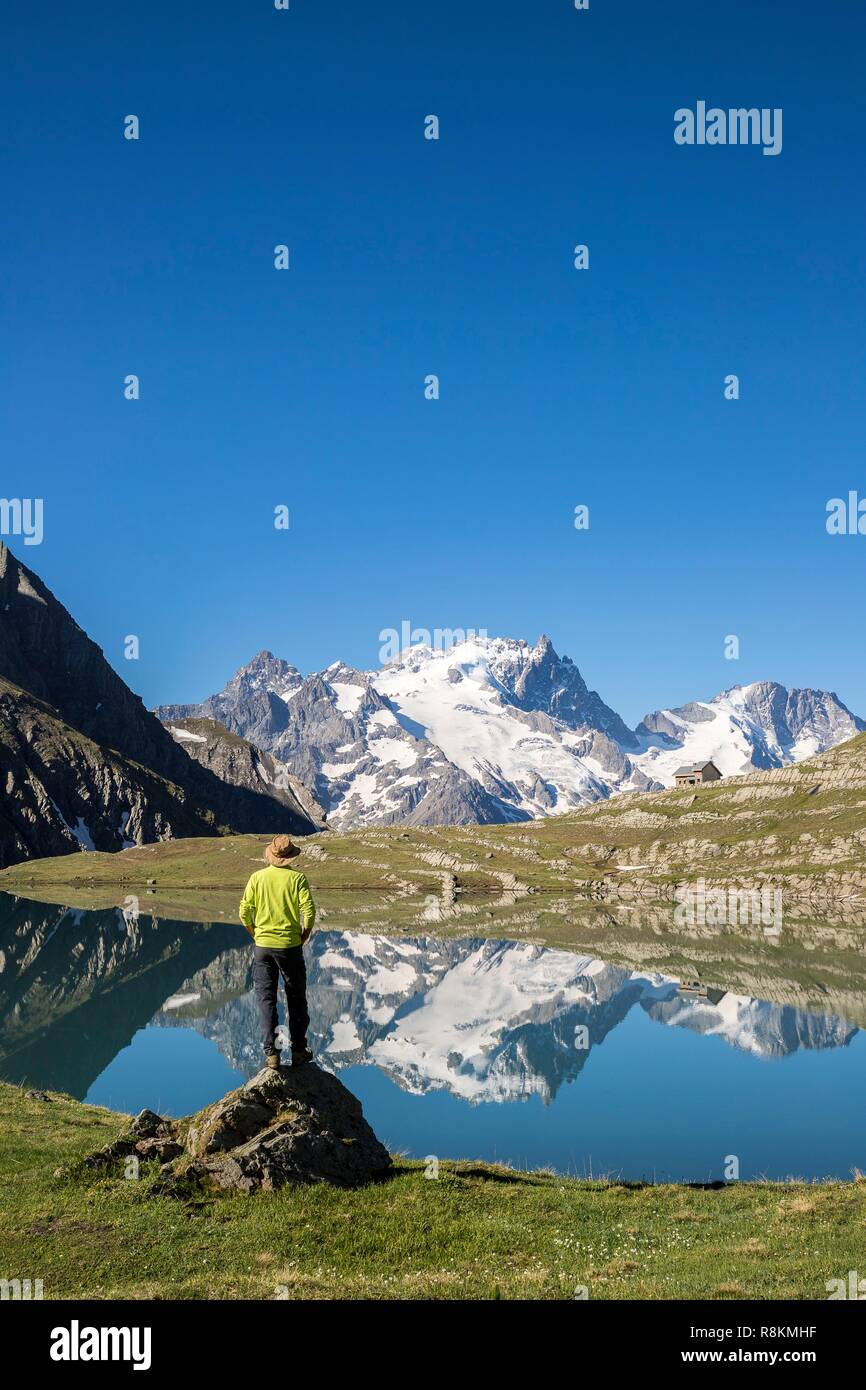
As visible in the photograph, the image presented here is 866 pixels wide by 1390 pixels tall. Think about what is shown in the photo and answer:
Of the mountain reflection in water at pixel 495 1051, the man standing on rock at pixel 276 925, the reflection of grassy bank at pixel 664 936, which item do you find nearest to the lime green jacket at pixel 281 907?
the man standing on rock at pixel 276 925

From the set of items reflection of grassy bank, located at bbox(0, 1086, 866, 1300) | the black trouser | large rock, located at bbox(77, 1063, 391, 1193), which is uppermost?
the black trouser

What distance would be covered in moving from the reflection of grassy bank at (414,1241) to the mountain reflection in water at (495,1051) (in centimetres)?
1800

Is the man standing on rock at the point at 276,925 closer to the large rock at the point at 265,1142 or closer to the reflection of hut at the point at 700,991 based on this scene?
the large rock at the point at 265,1142

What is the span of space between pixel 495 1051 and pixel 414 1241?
56873mm

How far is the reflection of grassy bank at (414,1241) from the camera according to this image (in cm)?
1766

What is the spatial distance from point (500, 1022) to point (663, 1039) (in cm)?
1558

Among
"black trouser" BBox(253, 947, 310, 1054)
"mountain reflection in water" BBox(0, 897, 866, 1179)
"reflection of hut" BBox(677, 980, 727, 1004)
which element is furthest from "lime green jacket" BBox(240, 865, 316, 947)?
"reflection of hut" BBox(677, 980, 727, 1004)

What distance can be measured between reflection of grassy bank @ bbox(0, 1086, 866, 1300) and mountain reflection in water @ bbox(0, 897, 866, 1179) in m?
18.0

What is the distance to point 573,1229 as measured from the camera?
74.2 feet

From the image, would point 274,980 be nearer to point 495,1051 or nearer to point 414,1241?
point 414,1241

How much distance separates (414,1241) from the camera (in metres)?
20.4

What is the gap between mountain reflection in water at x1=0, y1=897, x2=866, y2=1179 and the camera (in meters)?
47.8

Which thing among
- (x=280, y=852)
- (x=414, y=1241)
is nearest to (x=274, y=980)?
(x=280, y=852)

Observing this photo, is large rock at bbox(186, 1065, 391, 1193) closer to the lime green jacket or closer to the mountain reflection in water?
the lime green jacket
